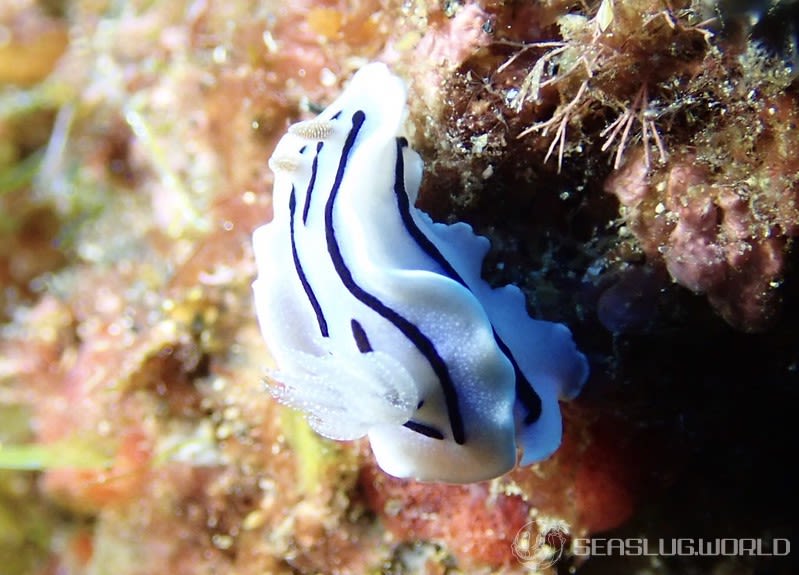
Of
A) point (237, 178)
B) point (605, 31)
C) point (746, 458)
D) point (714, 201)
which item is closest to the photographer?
point (605, 31)

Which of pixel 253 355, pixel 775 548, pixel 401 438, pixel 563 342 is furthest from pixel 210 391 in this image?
pixel 775 548

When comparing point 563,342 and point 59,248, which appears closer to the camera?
point 563,342

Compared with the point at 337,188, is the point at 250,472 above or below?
below

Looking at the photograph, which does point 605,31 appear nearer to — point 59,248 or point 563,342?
point 563,342

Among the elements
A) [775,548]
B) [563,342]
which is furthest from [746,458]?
[563,342]

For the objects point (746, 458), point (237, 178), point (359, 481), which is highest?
point (237, 178)

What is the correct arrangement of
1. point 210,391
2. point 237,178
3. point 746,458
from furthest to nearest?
Result: point 210,391, point 237,178, point 746,458
